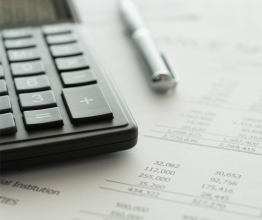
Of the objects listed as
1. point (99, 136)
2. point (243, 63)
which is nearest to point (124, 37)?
point (243, 63)

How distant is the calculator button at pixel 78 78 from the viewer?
0.38 metres

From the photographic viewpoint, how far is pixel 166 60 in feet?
1.58

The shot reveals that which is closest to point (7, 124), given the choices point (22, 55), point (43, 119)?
point (43, 119)

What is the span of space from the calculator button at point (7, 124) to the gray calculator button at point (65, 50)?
0.42 feet

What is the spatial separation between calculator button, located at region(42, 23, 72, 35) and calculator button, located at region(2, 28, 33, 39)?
2 cm

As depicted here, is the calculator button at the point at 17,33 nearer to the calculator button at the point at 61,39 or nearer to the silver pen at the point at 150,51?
the calculator button at the point at 61,39

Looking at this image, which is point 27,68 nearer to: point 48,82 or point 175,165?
point 48,82

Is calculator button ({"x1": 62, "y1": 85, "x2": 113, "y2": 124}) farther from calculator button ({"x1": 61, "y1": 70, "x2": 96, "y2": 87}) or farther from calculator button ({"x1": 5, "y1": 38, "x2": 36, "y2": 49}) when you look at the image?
calculator button ({"x1": 5, "y1": 38, "x2": 36, "y2": 49})

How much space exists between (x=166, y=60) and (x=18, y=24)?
0.22 meters

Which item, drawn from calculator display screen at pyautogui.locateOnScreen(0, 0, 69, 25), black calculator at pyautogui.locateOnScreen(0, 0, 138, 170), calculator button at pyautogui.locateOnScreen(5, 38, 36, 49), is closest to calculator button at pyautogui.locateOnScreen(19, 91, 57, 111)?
black calculator at pyautogui.locateOnScreen(0, 0, 138, 170)

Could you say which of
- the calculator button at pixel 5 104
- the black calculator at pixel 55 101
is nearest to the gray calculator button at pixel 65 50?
the black calculator at pixel 55 101

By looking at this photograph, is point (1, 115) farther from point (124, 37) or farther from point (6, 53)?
point (124, 37)

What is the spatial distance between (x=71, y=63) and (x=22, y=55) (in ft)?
0.20

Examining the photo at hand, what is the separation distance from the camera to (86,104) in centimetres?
35
